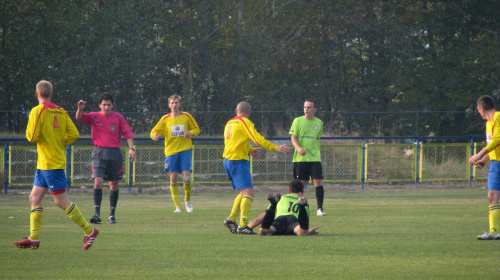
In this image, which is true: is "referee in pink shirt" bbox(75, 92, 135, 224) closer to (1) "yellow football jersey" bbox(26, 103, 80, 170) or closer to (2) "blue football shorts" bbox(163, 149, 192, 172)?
(2) "blue football shorts" bbox(163, 149, 192, 172)

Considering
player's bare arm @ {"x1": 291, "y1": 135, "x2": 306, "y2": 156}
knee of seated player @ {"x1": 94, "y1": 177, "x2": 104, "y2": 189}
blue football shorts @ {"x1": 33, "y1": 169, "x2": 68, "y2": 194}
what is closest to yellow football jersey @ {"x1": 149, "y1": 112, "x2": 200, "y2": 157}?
player's bare arm @ {"x1": 291, "y1": 135, "x2": 306, "y2": 156}

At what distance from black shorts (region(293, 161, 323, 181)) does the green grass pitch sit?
0.84 metres

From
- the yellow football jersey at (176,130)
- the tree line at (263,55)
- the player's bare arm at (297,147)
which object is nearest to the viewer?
the player's bare arm at (297,147)

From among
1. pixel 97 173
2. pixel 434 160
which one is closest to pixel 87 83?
pixel 434 160

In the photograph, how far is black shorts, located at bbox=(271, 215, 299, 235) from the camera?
1061cm

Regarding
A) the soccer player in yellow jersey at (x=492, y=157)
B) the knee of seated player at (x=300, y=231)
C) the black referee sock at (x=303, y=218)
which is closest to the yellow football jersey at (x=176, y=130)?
the knee of seated player at (x=300, y=231)

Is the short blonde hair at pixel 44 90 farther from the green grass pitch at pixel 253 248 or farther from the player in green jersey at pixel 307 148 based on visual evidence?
the player in green jersey at pixel 307 148

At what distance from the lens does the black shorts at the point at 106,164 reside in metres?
12.1

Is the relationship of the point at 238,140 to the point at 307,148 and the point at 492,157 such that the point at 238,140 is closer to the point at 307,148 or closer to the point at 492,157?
the point at 307,148

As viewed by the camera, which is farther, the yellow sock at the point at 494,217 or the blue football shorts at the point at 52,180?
the yellow sock at the point at 494,217

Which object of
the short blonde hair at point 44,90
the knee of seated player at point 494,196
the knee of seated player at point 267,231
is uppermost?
the short blonde hair at point 44,90

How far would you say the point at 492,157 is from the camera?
9789 mm

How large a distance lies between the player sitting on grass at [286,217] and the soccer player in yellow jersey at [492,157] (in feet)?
7.86

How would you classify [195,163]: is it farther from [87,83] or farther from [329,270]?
[329,270]
